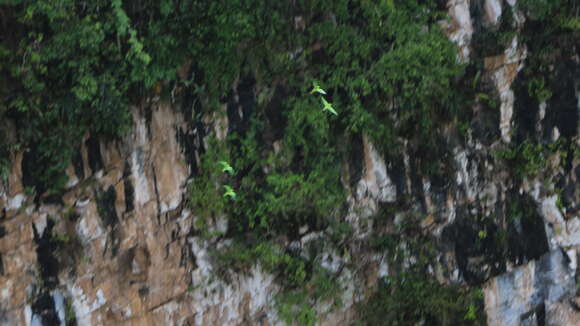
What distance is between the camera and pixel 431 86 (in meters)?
4.58

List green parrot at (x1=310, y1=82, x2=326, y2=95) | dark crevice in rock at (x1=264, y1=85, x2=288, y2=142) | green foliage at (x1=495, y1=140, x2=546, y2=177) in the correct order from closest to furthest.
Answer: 1. green parrot at (x1=310, y1=82, x2=326, y2=95)
2. dark crevice in rock at (x1=264, y1=85, x2=288, y2=142)
3. green foliage at (x1=495, y1=140, x2=546, y2=177)

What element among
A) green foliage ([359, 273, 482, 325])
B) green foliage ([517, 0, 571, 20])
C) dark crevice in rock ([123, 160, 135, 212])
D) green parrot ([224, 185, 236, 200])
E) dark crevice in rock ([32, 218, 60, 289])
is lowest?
green foliage ([359, 273, 482, 325])

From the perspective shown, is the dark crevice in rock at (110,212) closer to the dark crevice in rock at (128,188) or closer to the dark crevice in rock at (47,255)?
the dark crevice in rock at (128,188)

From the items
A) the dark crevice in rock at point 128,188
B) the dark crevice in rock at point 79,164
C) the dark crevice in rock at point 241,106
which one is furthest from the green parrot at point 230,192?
the dark crevice in rock at point 79,164

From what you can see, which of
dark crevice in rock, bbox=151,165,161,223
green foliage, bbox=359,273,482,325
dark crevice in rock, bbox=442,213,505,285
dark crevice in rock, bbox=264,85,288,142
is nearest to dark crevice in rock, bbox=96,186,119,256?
Answer: dark crevice in rock, bbox=151,165,161,223

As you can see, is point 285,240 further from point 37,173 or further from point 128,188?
point 37,173

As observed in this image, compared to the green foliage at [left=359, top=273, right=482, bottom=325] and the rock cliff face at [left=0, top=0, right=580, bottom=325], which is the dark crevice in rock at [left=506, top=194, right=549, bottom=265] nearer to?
the rock cliff face at [left=0, top=0, right=580, bottom=325]

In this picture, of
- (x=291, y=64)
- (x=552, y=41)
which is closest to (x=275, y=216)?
(x=291, y=64)

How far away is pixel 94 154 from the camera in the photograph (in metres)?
3.90

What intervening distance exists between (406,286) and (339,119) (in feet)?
5.21

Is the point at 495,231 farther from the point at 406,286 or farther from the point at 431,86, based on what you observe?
the point at 431,86

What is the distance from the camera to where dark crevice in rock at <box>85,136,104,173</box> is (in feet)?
12.7

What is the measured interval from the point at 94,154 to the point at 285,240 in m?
1.62

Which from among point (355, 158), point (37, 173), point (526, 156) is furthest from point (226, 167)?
point (526, 156)
